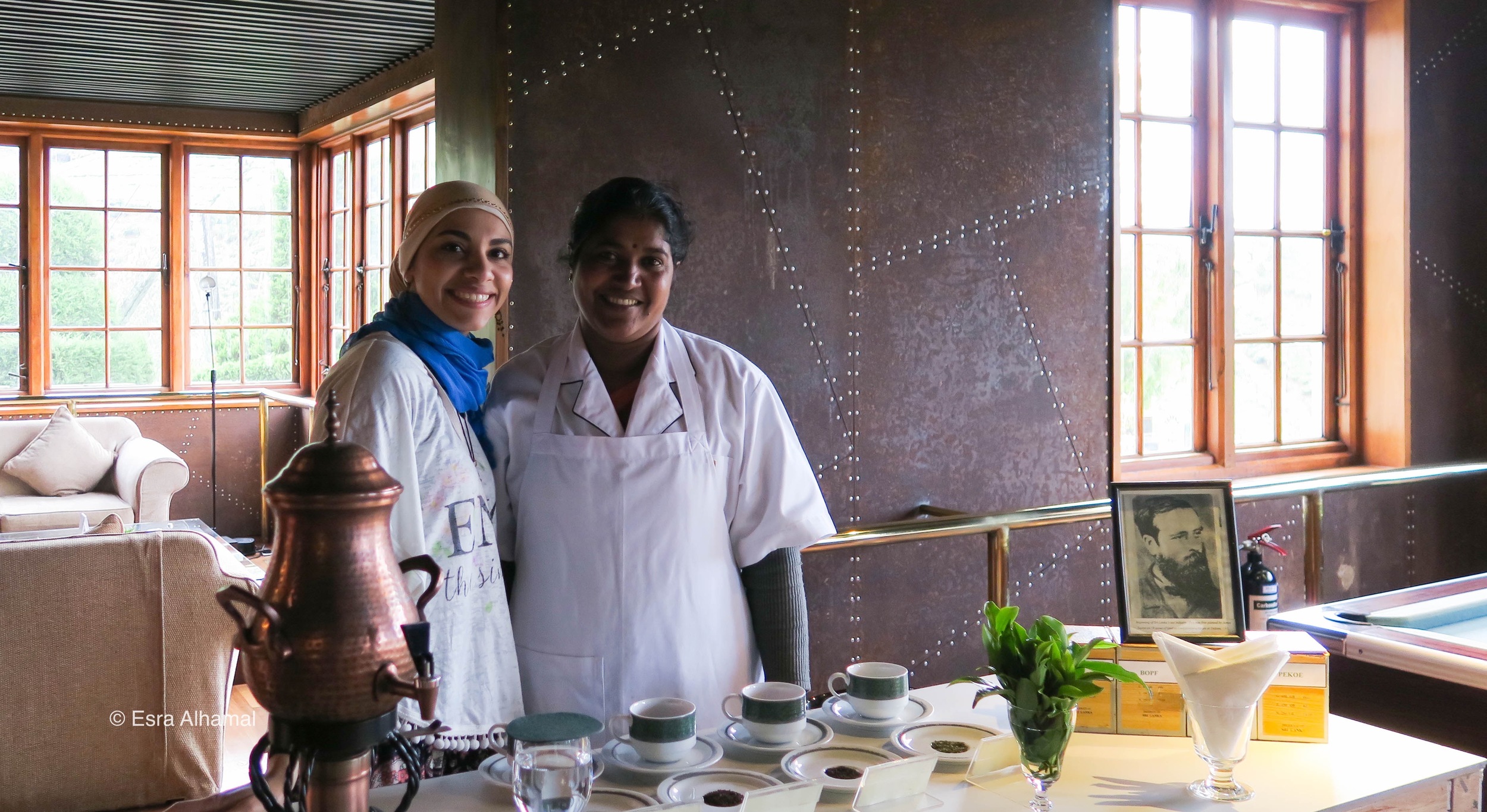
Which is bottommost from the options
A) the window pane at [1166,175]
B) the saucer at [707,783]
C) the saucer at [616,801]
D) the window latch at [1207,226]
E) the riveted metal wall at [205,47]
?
the saucer at [616,801]

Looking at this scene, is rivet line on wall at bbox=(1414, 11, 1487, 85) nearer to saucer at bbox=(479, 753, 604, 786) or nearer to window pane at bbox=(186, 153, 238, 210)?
saucer at bbox=(479, 753, 604, 786)

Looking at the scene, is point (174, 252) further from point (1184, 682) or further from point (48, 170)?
point (1184, 682)

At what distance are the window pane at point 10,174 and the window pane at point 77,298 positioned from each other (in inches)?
20.2

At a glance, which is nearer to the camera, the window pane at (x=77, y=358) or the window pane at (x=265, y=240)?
the window pane at (x=77, y=358)

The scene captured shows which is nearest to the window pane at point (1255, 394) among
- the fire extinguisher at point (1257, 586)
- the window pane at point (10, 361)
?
the fire extinguisher at point (1257, 586)

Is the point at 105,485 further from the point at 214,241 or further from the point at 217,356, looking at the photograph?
the point at 214,241

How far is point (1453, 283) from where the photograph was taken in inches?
195

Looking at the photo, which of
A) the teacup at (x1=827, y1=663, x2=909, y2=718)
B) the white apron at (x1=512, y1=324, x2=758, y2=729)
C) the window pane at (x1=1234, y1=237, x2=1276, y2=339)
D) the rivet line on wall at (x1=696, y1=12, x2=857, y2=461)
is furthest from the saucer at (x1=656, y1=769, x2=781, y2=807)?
the window pane at (x1=1234, y1=237, x2=1276, y2=339)

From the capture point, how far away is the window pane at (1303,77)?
4.92 m

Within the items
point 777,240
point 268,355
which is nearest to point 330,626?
point 777,240

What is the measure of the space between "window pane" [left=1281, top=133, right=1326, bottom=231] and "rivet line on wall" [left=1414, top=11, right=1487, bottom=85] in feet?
1.39

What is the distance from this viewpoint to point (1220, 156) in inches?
185

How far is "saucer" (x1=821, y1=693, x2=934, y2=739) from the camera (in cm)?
154

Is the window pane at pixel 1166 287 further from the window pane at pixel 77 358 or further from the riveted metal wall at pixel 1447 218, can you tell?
the window pane at pixel 77 358
